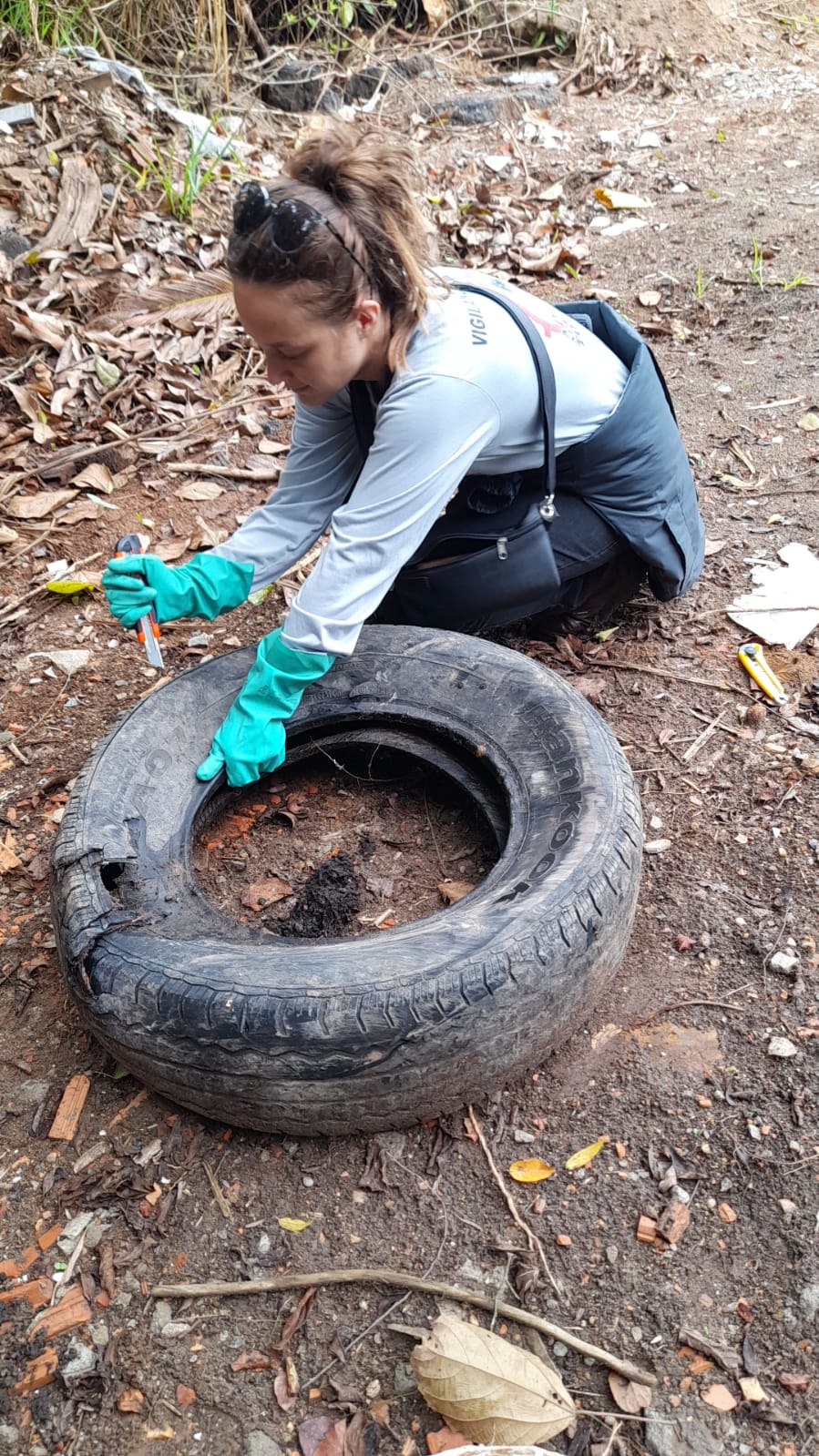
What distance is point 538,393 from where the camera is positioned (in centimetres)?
247

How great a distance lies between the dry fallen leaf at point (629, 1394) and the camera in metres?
1.54

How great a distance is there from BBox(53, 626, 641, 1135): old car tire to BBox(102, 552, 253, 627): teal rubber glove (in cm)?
33

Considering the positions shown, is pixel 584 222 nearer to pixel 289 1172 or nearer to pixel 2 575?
pixel 2 575

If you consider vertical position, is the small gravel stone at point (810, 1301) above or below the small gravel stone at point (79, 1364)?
above

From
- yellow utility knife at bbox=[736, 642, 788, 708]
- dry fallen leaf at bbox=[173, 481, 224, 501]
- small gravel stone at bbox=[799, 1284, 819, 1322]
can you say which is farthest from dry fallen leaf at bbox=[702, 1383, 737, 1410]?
dry fallen leaf at bbox=[173, 481, 224, 501]

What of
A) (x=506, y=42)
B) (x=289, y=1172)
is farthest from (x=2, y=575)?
(x=506, y=42)

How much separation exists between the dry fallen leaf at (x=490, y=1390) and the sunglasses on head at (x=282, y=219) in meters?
1.95

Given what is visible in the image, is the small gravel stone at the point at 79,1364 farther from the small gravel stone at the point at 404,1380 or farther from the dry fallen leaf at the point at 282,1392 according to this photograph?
the small gravel stone at the point at 404,1380

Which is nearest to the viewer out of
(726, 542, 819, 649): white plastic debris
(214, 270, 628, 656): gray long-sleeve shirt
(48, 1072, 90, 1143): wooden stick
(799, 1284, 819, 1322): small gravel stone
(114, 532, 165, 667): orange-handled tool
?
(799, 1284, 819, 1322): small gravel stone

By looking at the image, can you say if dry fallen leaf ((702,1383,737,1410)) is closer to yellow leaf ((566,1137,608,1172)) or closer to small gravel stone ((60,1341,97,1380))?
yellow leaf ((566,1137,608,1172))

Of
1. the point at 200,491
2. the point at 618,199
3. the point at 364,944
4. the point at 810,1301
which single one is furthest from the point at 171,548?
the point at 618,199

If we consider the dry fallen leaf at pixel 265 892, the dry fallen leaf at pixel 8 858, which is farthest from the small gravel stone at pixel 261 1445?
the dry fallen leaf at pixel 8 858

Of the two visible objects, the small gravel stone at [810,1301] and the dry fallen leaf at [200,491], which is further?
the dry fallen leaf at [200,491]

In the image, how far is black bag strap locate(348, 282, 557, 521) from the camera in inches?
96.7
